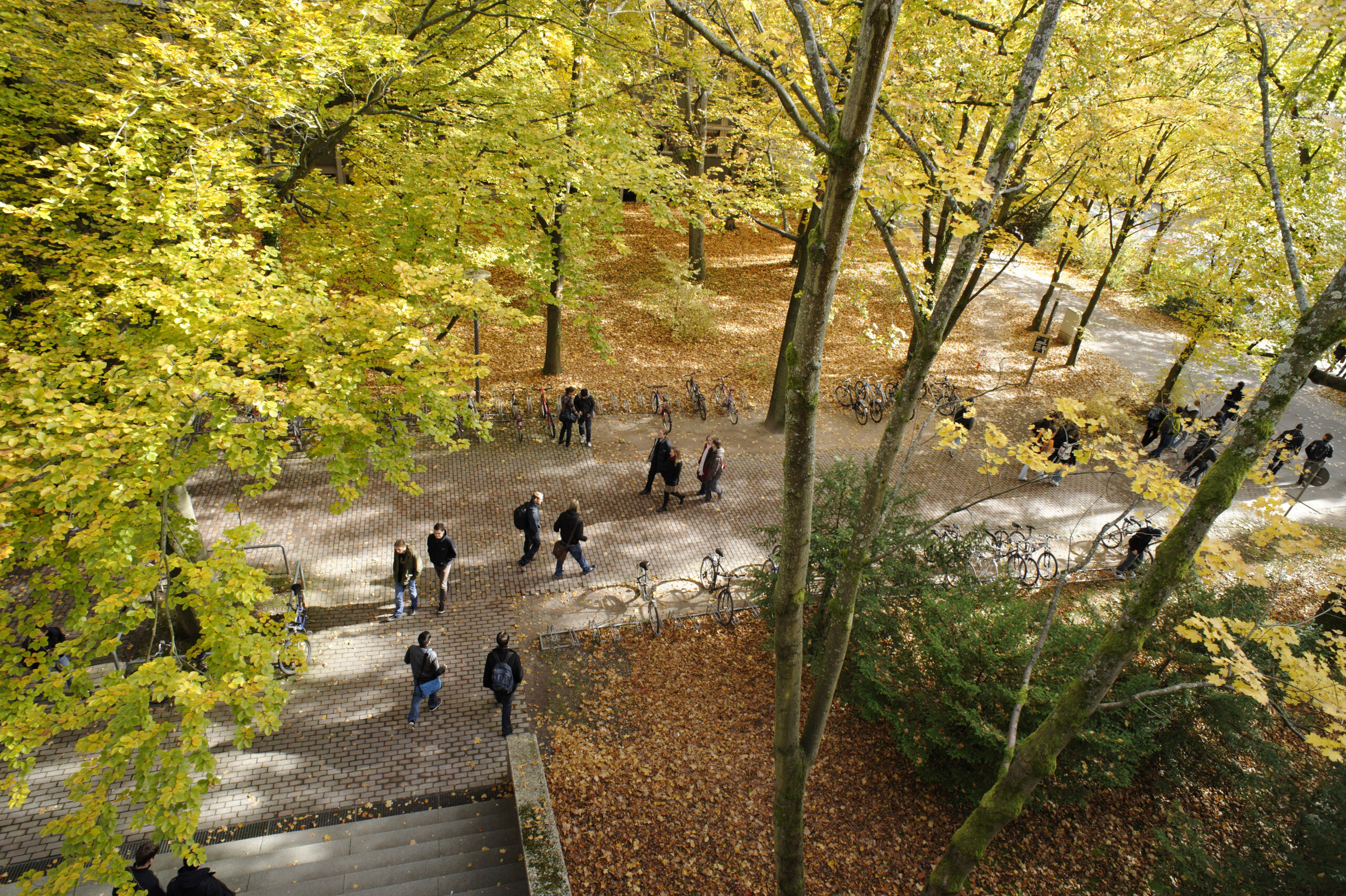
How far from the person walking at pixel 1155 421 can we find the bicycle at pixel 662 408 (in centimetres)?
1225

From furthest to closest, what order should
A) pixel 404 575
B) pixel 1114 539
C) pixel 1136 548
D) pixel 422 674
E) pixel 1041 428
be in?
pixel 1114 539 → pixel 1041 428 → pixel 1136 548 → pixel 404 575 → pixel 422 674

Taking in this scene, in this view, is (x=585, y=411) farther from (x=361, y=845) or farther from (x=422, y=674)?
(x=361, y=845)

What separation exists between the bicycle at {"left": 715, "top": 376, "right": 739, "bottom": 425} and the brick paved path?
33cm

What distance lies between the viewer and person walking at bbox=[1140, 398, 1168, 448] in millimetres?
17328

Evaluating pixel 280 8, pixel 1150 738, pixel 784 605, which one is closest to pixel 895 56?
pixel 280 8

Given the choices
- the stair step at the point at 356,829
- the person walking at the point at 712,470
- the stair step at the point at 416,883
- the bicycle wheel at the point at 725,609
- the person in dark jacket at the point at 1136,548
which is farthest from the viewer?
the person walking at the point at 712,470

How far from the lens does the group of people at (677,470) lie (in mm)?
13547

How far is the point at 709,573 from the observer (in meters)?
11.9

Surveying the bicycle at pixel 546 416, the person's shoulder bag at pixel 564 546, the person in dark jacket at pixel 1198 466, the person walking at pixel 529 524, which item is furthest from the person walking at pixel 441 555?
the person in dark jacket at pixel 1198 466

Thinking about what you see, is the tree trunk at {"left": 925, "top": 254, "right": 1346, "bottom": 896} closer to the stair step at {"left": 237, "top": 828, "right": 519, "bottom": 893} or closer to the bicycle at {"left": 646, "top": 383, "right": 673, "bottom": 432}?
the stair step at {"left": 237, "top": 828, "right": 519, "bottom": 893}

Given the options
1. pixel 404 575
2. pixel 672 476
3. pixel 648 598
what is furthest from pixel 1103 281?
pixel 404 575

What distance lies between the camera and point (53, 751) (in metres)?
8.16

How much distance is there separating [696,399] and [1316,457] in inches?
611

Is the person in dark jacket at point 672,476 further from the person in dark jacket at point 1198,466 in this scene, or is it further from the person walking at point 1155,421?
the person walking at point 1155,421
